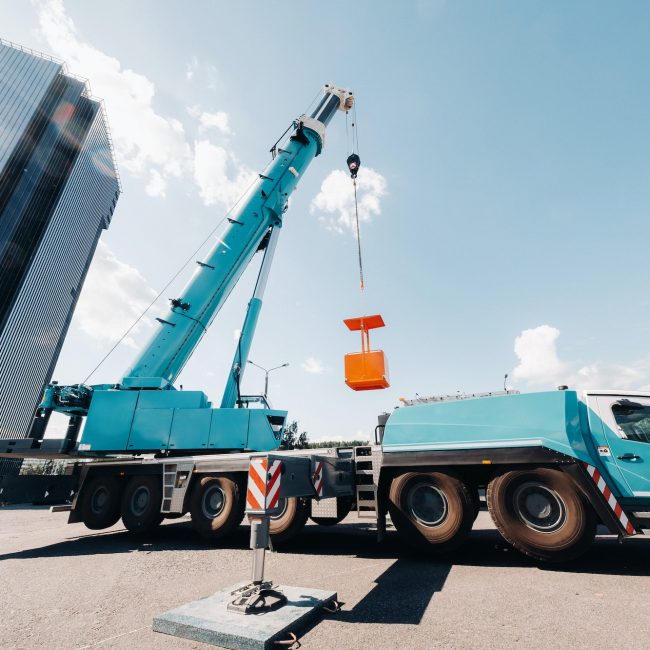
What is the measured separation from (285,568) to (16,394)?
249 ft

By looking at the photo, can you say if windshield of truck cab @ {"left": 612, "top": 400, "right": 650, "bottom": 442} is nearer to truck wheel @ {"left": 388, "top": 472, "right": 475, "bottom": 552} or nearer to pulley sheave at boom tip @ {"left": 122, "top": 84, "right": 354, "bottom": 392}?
truck wheel @ {"left": 388, "top": 472, "right": 475, "bottom": 552}

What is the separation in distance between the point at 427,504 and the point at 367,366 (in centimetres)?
233

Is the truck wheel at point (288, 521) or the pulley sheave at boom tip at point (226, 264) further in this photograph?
the pulley sheave at boom tip at point (226, 264)

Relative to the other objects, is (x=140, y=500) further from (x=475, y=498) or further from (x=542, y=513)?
(x=542, y=513)

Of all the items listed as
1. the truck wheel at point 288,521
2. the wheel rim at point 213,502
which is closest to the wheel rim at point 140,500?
the wheel rim at point 213,502

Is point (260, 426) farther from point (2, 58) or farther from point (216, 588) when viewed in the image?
Result: point (2, 58)

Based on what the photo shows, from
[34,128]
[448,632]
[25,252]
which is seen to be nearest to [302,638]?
[448,632]

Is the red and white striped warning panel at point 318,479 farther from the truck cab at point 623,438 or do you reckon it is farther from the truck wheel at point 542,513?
the truck cab at point 623,438

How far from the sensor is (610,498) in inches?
187

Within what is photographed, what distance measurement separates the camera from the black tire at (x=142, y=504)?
7.71 meters

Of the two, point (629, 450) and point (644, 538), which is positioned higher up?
point (629, 450)

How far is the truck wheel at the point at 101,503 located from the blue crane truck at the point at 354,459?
32 mm

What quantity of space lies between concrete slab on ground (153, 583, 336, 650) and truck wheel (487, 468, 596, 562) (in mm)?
2827

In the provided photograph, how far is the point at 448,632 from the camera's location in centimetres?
321
